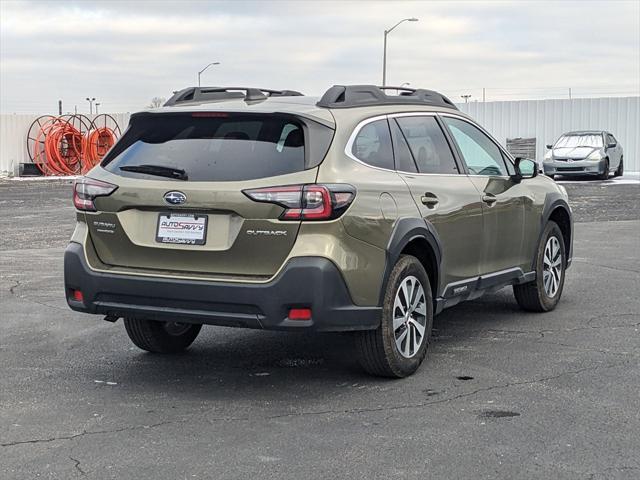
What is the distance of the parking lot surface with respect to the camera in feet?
15.1

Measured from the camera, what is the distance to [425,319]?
21.1 feet

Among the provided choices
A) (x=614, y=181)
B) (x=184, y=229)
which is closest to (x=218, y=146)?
(x=184, y=229)

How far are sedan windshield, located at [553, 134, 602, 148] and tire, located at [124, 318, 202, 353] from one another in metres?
25.8

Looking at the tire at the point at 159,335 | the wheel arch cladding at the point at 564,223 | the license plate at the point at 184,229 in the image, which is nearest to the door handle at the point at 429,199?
the license plate at the point at 184,229

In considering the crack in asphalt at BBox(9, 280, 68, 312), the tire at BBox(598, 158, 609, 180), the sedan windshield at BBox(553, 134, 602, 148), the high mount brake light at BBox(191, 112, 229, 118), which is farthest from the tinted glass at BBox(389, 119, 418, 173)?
the sedan windshield at BBox(553, 134, 602, 148)

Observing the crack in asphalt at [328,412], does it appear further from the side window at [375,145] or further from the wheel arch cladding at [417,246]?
the side window at [375,145]

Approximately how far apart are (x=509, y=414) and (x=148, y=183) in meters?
2.41

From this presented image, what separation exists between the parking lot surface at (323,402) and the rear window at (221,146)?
1.32 m

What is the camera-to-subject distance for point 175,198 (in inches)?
225

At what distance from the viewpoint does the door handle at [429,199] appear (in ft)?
21.1

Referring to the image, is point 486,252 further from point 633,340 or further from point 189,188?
point 189,188

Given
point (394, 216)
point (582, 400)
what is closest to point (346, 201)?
point (394, 216)

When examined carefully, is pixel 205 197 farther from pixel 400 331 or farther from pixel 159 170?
pixel 400 331

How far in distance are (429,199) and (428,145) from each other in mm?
562
